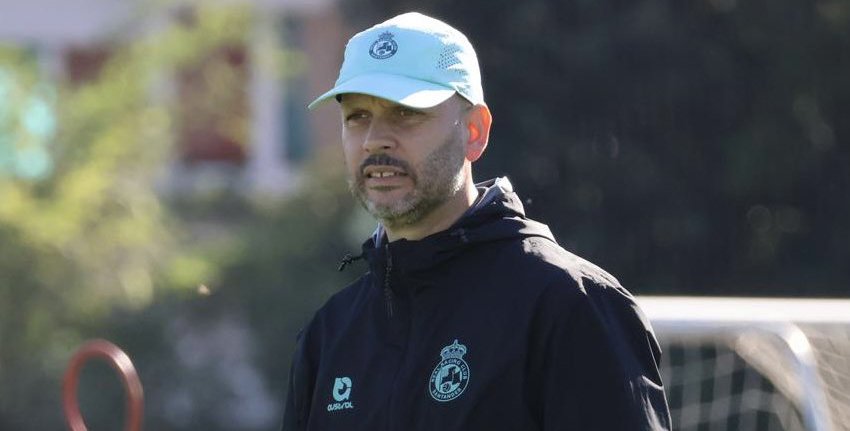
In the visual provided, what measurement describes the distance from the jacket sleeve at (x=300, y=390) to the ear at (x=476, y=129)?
1.75ft

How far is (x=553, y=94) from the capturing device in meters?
10.1

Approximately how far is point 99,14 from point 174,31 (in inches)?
81.3

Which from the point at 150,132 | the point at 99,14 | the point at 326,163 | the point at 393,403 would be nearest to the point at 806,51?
the point at 326,163

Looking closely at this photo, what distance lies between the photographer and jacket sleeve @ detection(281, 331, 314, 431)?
3129mm

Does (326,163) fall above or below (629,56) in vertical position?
below

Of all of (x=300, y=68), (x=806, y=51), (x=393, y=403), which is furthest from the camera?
(x=300, y=68)

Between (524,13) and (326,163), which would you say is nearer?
(524,13)

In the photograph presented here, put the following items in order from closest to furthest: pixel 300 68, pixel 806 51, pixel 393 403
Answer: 1. pixel 393 403
2. pixel 806 51
3. pixel 300 68

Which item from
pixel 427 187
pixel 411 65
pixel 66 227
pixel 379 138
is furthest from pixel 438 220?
pixel 66 227

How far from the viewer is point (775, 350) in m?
5.80

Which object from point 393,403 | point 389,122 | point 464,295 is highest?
point 389,122

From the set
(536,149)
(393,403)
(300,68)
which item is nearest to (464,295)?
(393,403)

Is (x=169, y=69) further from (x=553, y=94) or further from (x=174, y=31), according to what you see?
(x=553, y=94)

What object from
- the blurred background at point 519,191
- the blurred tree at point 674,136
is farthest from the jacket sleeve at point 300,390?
the blurred tree at point 674,136
